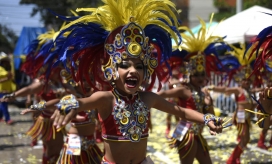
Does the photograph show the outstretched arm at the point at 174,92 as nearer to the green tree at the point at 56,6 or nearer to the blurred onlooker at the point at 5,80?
the blurred onlooker at the point at 5,80

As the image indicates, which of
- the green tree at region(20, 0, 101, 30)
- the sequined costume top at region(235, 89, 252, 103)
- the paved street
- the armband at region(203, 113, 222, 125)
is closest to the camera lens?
the armband at region(203, 113, 222, 125)

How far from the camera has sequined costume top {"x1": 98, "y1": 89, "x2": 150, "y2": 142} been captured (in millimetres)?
3250

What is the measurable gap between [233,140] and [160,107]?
534 centimetres

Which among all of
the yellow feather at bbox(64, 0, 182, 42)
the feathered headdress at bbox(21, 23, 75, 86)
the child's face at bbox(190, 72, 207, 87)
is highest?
the yellow feather at bbox(64, 0, 182, 42)

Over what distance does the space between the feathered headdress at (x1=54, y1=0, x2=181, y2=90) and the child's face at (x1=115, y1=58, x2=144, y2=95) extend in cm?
4

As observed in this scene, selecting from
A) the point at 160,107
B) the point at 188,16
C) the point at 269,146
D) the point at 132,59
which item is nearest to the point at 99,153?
the point at 160,107

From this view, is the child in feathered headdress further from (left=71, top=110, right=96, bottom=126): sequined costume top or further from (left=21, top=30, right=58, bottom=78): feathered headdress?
(left=71, top=110, right=96, bottom=126): sequined costume top

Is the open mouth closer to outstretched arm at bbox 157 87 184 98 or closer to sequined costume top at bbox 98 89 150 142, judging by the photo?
sequined costume top at bbox 98 89 150 142

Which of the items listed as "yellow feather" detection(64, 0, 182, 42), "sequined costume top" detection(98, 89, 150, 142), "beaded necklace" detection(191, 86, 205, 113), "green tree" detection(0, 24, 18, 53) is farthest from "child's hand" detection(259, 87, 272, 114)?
"green tree" detection(0, 24, 18, 53)

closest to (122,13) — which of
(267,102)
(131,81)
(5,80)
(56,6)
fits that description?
(131,81)

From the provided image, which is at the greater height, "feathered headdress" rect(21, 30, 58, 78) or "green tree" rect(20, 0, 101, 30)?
"green tree" rect(20, 0, 101, 30)

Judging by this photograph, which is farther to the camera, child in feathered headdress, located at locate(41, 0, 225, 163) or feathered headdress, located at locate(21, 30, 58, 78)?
feathered headdress, located at locate(21, 30, 58, 78)

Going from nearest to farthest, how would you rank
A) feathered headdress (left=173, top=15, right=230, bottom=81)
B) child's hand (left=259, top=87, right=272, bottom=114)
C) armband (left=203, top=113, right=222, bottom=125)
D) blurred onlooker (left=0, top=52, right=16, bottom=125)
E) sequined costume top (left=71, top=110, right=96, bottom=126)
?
armband (left=203, top=113, right=222, bottom=125)
child's hand (left=259, top=87, right=272, bottom=114)
sequined costume top (left=71, top=110, right=96, bottom=126)
feathered headdress (left=173, top=15, right=230, bottom=81)
blurred onlooker (left=0, top=52, right=16, bottom=125)

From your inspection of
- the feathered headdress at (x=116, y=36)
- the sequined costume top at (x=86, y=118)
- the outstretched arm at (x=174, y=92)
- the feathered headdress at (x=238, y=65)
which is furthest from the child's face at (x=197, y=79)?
the feathered headdress at (x=238, y=65)
